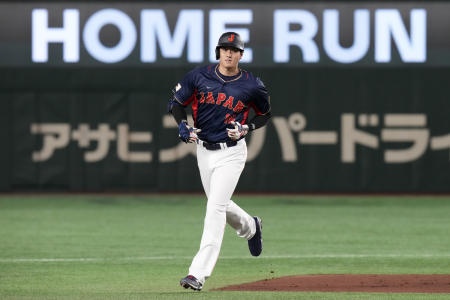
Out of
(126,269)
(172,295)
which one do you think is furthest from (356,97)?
(172,295)

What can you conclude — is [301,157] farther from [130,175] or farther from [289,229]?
[289,229]

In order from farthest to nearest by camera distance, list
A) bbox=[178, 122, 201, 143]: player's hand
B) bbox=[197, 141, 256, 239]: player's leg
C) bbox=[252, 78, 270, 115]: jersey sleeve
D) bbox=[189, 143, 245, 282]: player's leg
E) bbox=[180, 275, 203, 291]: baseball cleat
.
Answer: bbox=[252, 78, 270, 115]: jersey sleeve, bbox=[197, 141, 256, 239]: player's leg, bbox=[178, 122, 201, 143]: player's hand, bbox=[189, 143, 245, 282]: player's leg, bbox=[180, 275, 203, 291]: baseball cleat

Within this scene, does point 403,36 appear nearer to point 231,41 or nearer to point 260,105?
point 260,105

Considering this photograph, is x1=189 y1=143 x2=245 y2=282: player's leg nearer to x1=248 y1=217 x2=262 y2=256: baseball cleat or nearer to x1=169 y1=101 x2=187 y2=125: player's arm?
x1=169 y1=101 x2=187 y2=125: player's arm

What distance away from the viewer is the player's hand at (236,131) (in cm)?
803

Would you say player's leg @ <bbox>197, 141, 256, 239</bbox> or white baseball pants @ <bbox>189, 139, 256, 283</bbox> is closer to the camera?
white baseball pants @ <bbox>189, 139, 256, 283</bbox>

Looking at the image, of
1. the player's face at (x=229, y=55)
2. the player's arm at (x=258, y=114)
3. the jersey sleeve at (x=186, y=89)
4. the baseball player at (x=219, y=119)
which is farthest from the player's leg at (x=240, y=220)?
the player's face at (x=229, y=55)

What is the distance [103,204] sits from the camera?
56.1 ft

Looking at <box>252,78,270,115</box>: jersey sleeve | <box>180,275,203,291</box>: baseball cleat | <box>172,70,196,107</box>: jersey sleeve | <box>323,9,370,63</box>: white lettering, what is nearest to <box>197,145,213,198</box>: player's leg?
<box>172,70,196,107</box>: jersey sleeve

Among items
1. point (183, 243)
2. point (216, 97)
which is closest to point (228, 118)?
point (216, 97)

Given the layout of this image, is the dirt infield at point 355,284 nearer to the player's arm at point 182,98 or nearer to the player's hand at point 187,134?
the player's hand at point 187,134

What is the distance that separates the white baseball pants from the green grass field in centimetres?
24

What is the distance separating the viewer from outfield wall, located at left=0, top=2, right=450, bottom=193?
1827cm

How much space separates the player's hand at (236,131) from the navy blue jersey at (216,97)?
0.38 feet
